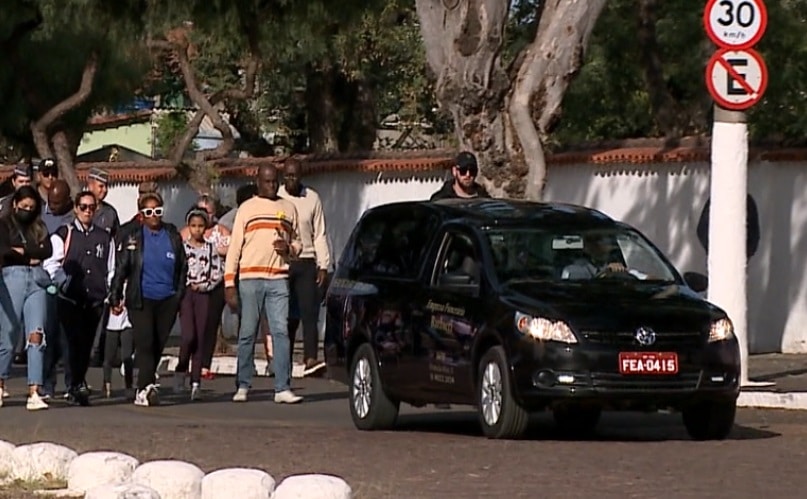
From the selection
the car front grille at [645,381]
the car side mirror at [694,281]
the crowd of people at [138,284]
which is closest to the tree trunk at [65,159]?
the crowd of people at [138,284]

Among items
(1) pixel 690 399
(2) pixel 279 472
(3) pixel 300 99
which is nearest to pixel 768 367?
(1) pixel 690 399

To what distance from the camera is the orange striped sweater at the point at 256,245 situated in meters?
17.6

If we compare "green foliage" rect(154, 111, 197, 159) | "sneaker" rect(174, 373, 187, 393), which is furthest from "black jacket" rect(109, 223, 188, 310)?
"green foliage" rect(154, 111, 197, 159)

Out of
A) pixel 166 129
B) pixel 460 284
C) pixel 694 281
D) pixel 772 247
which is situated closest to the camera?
pixel 460 284

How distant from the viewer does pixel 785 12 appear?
27984 mm

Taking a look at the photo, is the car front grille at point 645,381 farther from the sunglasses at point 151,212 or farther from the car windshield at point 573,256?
the sunglasses at point 151,212

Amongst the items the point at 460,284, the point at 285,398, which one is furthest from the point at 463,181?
the point at 460,284

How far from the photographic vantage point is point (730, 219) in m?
17.5

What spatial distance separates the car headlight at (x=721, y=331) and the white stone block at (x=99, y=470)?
15.4 ft

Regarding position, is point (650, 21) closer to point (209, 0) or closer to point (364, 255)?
point (209, 0)

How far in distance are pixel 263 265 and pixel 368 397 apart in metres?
2.76

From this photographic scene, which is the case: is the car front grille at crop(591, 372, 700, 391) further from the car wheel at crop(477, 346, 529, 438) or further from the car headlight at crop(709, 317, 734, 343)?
the car wheel at crop(477, 346, 529, 438)

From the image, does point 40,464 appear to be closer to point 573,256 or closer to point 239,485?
point 239,485

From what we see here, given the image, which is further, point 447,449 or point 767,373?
point 767,373
